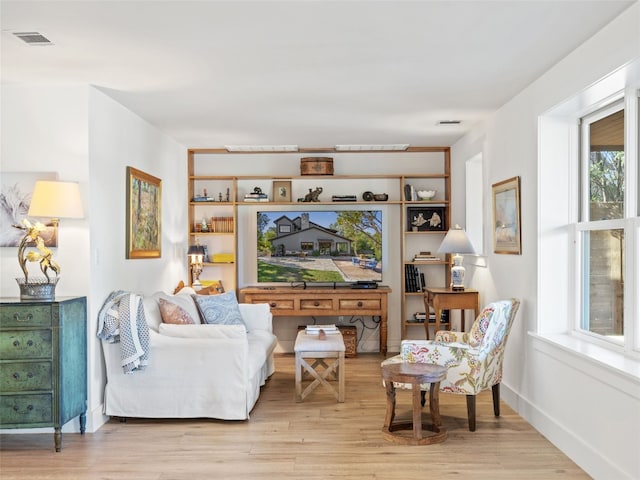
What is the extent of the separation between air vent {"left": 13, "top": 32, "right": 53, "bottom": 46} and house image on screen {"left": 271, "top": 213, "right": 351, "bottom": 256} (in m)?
4.31

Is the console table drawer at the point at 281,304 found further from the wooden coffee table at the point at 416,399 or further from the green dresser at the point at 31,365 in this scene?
the green dresser at the point at 31,365

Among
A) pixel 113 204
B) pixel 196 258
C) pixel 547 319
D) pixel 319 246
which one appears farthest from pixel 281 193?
pixel 547 319

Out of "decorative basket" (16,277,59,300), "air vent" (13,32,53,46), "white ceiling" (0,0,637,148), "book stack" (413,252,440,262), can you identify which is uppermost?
"white ceiling" (0,0,637,148)

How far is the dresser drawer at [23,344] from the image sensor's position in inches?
157

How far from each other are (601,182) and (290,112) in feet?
8.60

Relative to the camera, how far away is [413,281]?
7555 millimetres

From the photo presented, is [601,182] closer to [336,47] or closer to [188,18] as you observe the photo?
[336,47]

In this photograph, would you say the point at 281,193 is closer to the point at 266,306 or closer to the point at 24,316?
the point at 266,306

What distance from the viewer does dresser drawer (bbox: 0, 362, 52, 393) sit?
400cm

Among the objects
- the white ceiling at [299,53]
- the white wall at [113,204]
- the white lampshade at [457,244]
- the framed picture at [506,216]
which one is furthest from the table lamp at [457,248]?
the white wall at [113,204]

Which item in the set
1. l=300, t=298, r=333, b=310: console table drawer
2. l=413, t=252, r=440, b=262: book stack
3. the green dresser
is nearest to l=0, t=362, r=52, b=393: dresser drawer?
the green dresser

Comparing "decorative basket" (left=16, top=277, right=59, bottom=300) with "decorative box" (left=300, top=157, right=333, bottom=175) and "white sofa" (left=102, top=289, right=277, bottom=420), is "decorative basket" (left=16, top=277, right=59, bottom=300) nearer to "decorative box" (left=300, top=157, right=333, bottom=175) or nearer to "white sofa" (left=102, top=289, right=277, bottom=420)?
"white sofa" (left=102, top=289, right=277, bottom=420)

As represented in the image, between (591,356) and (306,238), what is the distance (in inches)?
175

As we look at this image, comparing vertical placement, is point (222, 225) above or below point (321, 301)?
above
